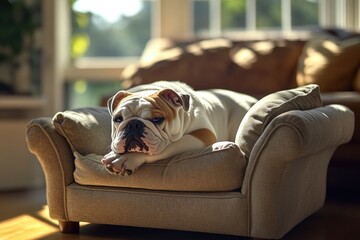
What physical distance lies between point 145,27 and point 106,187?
237 centimetres

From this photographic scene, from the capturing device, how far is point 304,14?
4613 millimetres

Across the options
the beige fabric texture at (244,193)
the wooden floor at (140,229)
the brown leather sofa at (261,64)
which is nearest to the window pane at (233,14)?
the brown leather sofa at (261,64)

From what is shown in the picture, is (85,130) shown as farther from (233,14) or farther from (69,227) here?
(233,14)

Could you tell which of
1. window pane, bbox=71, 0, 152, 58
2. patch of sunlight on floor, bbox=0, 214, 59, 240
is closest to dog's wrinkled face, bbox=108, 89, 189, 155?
patch of sunlight on floor, bbox=0, 214, 59, 240

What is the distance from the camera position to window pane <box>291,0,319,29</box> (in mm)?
4598

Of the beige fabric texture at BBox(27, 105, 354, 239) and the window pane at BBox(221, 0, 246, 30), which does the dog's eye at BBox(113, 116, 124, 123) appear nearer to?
the beige fabric texture at BBox(27, 105, 354, 239)

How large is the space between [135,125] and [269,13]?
2.39 m

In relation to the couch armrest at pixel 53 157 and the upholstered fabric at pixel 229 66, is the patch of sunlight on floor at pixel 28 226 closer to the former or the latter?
the couch armrest at pixel 53 157

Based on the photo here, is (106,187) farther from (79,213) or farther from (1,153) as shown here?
(1,153)

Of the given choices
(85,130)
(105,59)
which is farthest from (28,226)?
(105,59)

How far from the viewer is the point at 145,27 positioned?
16.1 feet

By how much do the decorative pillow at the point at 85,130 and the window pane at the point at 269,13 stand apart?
208cm

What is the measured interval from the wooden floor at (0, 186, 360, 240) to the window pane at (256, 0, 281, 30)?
1485mm

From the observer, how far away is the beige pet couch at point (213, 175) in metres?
2.44
